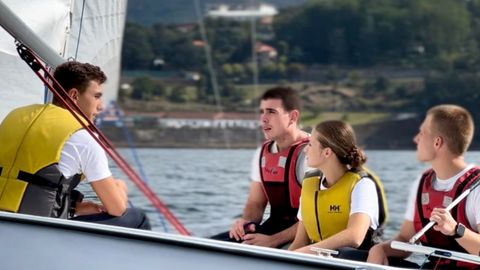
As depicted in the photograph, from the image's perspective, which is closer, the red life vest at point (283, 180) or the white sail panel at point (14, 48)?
the red life vest at point (283, 180)

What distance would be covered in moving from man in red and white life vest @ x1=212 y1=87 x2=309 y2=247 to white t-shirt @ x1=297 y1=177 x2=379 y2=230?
0.49m

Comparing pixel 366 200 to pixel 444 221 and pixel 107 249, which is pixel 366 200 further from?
pixel 107 249

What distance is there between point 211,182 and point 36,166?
1900cm

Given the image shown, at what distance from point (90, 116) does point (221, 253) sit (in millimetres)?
784

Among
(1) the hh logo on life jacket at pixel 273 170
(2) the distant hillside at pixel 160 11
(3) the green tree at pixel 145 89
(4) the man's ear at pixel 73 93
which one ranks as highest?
(2) the distant hillside at pixel 160 11

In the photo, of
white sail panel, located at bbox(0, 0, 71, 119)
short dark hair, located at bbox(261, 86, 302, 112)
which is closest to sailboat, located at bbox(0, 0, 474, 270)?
white sail panel, located at bbox(0, 0, 71, 119)

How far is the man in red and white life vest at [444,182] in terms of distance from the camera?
3.25 m

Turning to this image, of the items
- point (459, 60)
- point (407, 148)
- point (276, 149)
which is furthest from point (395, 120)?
point (276, 149)

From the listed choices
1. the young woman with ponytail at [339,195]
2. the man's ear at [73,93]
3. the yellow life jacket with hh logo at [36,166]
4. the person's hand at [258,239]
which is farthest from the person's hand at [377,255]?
the man's ear at [73,93]

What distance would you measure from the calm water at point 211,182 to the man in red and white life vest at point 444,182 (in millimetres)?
9463

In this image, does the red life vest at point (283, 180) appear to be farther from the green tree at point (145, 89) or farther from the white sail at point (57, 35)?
the green tree at point (145, 89)

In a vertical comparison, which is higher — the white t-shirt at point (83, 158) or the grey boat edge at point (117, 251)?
the white t-shirt at point (83, 158)

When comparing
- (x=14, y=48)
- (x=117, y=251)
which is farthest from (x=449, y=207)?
(x=14, y=48)

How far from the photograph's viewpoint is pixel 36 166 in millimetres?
3498
